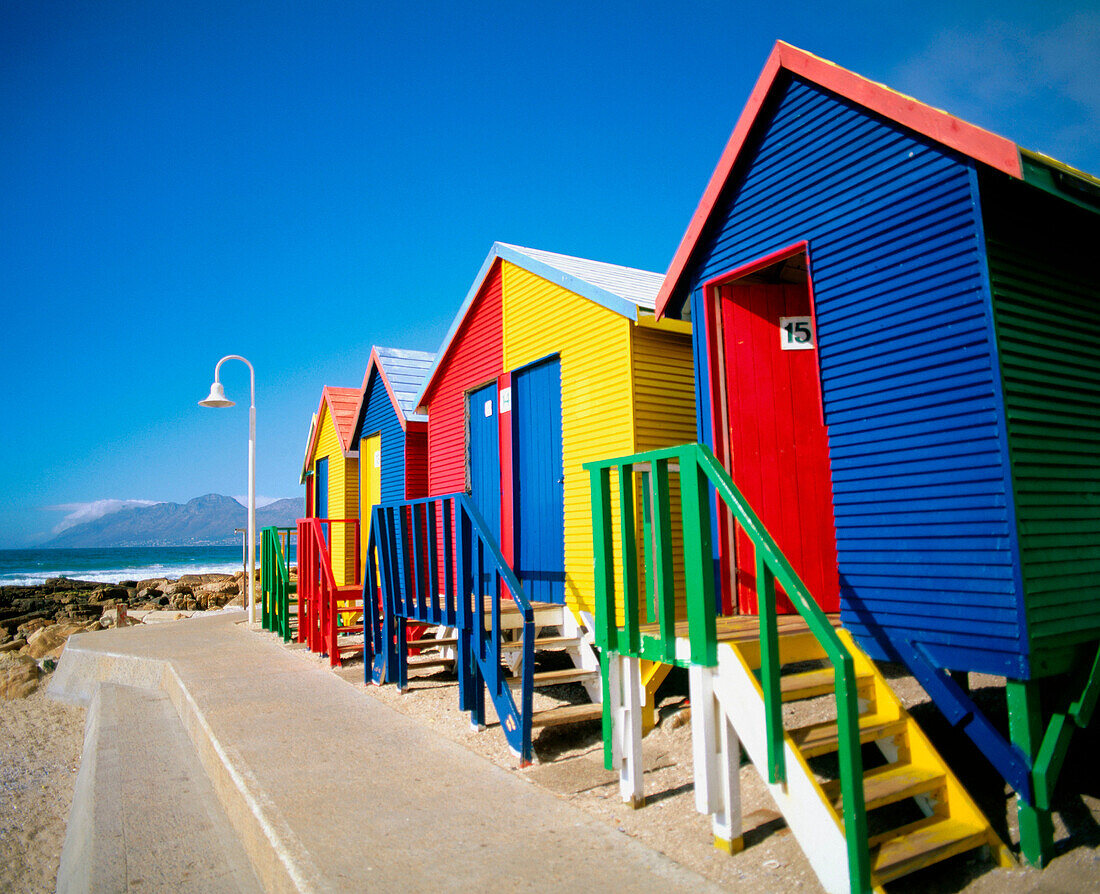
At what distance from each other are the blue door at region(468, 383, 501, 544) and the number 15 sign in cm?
444

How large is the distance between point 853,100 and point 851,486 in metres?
2.59

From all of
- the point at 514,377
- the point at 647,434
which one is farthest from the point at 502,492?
the point at 647,434

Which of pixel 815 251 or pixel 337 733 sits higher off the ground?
pixel 815 251

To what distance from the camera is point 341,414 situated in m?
16.7

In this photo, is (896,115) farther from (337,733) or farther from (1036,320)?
(337,733)

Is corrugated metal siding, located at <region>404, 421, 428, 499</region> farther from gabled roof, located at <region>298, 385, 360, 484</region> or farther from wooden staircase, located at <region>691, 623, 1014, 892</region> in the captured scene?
wooden staircase, located at <region>691, 623, 1014, 892</region>

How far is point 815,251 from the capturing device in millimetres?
5367

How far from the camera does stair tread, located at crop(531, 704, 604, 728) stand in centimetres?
565

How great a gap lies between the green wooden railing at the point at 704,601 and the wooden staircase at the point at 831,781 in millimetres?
105

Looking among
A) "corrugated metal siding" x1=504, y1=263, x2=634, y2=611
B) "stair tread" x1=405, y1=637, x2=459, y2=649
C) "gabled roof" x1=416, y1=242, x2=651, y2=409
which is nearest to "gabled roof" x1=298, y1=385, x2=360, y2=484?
"gabled roof" x1=416, y1=242, x2=651, y2=409

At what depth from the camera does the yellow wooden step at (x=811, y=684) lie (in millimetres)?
4051

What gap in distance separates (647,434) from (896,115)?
3535mm

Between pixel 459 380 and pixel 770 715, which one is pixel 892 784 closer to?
pixel 770 715

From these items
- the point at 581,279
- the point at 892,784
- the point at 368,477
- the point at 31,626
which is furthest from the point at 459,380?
the point at 31,626
